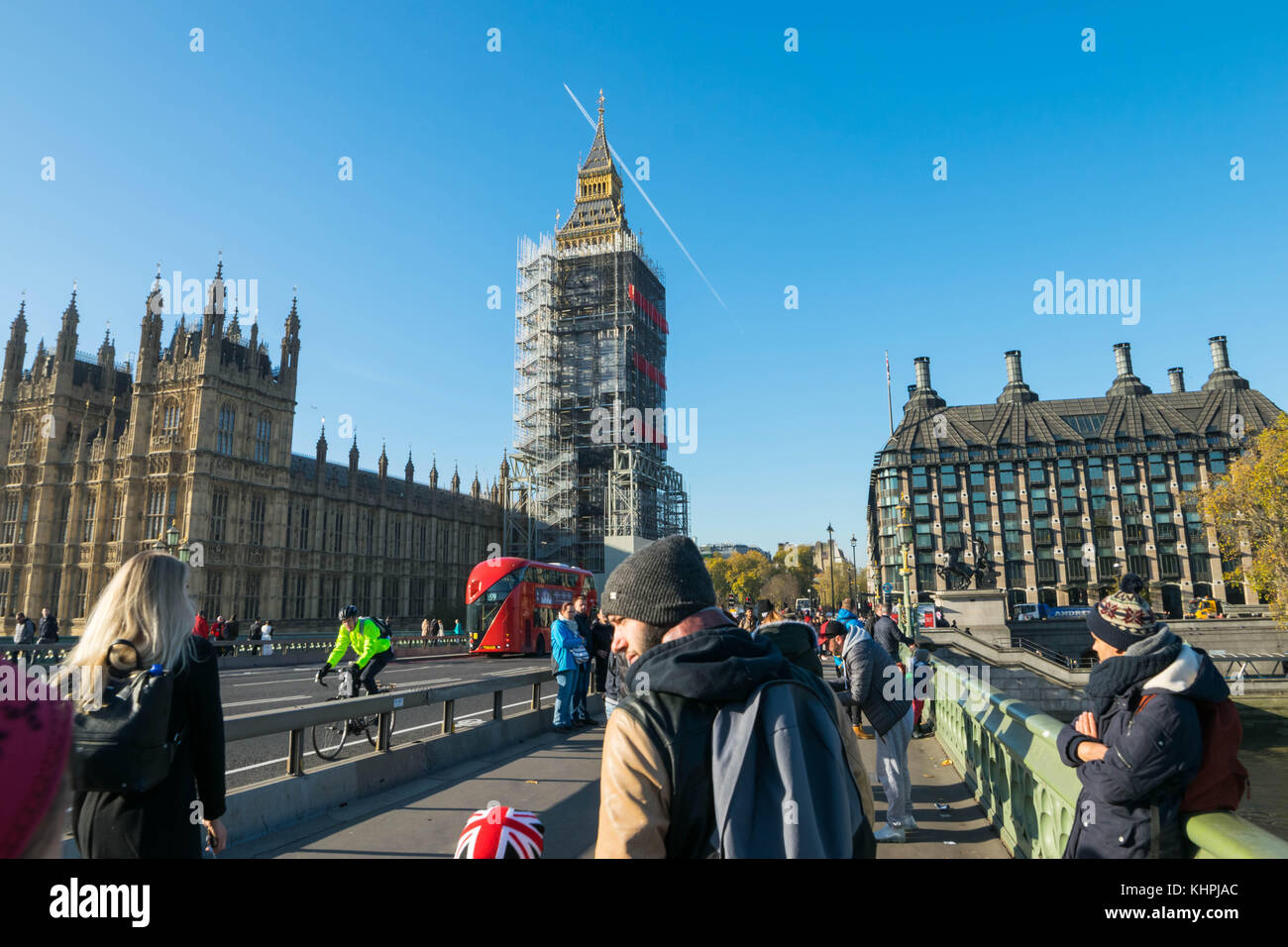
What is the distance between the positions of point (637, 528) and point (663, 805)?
189 feet

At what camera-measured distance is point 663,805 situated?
1782mm

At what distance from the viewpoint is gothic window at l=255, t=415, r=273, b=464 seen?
159 ft

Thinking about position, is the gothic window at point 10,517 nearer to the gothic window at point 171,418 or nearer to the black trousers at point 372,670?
the gothic window at point 171,418

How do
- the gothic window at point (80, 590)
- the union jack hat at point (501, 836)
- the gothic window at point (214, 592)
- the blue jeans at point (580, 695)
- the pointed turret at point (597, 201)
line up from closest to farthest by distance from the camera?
the union jack hat at point (501, 836) → the blue jeans at point (580, 695) → the gothic window at point (214, 592) → the gothic window at point (80, 590) → the pointed turret at point (597, 201)

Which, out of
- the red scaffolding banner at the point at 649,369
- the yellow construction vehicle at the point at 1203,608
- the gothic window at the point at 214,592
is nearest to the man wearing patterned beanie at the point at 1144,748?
the gothic window at the point at 214,592

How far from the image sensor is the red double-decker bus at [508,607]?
2853 centimetres

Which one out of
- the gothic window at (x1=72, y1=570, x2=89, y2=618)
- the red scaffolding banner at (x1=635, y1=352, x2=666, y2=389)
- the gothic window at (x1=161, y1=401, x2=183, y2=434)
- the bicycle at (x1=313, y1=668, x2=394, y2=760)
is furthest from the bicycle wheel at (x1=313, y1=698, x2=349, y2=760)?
the red scaffolding banner at (x1=635, y1=352, x2=666, y2=389)

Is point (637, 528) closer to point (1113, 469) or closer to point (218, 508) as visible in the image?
point (218, 508)

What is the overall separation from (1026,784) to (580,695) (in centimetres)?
806

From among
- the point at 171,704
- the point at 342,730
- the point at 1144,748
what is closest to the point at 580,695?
the point at 342,730

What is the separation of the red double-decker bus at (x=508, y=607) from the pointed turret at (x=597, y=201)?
4608 cm

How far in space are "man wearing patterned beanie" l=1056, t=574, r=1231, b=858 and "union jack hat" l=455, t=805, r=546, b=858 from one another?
236cm

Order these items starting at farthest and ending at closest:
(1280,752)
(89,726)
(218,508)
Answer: (218,508), (1280,752), (89,726)
